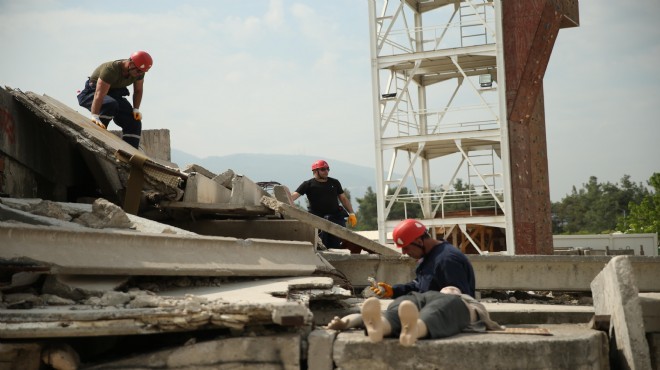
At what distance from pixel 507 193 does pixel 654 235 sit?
1626 centimetres

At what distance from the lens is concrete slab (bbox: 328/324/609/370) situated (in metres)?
6.43

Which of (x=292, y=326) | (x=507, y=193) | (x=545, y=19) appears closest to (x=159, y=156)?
(x=292, y=326)

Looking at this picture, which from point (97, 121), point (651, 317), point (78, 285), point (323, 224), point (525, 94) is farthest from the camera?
point (525, 94)

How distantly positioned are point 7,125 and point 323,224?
12.2 ft

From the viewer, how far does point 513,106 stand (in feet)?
93.2

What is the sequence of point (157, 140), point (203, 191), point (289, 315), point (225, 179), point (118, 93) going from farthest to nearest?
point (157, 140), point (118, 93), point (225, 179), point (203, 191), point (289, 315)

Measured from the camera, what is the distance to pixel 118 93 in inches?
504

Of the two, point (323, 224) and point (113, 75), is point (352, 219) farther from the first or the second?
point (113, 75)

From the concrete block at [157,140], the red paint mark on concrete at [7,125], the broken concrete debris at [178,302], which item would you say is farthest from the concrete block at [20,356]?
the concrete block at [157,140]

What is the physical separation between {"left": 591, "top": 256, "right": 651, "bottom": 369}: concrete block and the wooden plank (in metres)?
3.83

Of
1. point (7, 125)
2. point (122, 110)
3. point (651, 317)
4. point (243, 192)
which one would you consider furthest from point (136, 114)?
point (651, 317)

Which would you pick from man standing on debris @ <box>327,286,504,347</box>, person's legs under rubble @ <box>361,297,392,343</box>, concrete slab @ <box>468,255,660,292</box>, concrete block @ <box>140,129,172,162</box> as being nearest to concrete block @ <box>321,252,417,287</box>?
concrete slab @ <box>468,255,660,292</box>

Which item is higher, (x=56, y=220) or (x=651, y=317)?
(x=56, y=220)

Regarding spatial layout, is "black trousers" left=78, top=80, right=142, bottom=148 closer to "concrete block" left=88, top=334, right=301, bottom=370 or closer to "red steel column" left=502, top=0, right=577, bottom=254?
"concrete block" left=88, top=334, right=301, bottom=370
